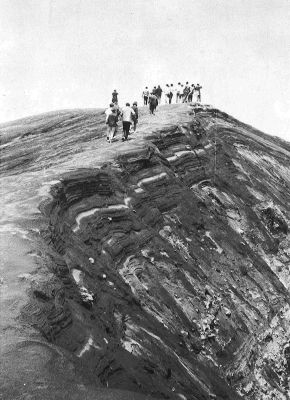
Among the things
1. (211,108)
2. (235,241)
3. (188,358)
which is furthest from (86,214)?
(211,108)

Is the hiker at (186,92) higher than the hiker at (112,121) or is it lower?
lower

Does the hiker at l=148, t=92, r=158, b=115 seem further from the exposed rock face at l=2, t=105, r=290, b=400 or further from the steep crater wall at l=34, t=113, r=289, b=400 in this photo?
the steep crater wall at l=34, t=113, r=289, b=400

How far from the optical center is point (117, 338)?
Result: 380 inches

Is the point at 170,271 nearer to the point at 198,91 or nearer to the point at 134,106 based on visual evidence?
the point at 134,106

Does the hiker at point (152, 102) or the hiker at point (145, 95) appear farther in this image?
the hiker at point (145, 95)

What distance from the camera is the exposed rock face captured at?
875cm

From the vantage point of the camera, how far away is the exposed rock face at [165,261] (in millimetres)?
8750

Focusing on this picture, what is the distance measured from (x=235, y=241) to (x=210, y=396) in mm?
10246

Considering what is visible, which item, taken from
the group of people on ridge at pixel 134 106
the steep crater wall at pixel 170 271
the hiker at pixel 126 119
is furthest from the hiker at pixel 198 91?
the hiker at pixel 126 119

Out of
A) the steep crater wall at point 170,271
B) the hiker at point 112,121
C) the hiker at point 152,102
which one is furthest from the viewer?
the hiker at point 152,102

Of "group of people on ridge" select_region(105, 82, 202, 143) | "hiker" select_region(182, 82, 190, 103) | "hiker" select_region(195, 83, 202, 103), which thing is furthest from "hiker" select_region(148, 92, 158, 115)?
"hiker" select_region(182, 82, 190, 103)

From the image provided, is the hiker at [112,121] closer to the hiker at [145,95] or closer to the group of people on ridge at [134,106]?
the group of people on ridge at [134,106]

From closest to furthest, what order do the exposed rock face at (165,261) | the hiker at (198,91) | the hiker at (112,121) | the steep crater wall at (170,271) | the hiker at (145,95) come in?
the exposed rock face at (165,261) → the steep crater wall at (170,271) → the hiker at (112,121) → the hiker at (145,95) → the hiker at (198,91)

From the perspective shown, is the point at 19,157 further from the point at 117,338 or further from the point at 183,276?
the point at 117,338
